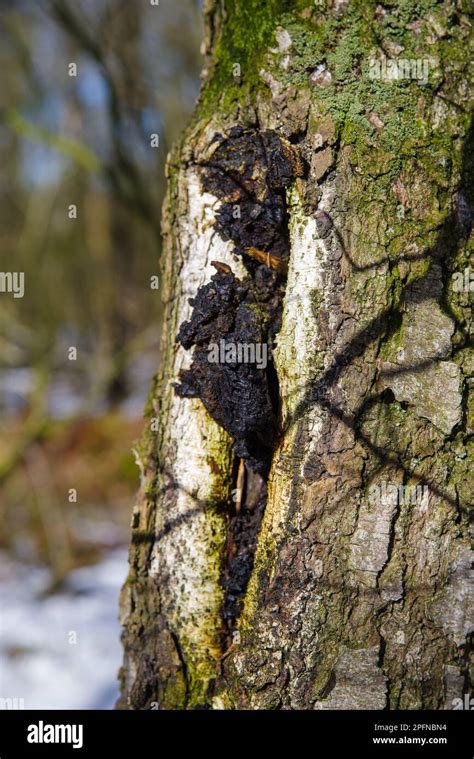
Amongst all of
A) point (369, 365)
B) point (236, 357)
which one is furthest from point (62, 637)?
point (369, 365)

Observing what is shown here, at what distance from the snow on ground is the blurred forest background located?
0.12 feet

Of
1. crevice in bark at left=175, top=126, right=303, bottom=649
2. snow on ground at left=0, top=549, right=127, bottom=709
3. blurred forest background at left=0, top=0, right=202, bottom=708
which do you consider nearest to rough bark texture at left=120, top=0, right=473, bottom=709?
crevice in bark at left=175, top=126, right=303, bottom=649

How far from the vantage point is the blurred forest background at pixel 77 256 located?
489 centimetres

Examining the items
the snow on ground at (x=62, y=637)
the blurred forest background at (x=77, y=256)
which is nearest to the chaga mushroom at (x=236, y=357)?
the blurred forest background at (x=77, y=256)

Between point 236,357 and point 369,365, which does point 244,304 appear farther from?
point 369,365

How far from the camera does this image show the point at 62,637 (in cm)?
402

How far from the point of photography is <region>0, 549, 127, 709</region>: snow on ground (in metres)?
3.18

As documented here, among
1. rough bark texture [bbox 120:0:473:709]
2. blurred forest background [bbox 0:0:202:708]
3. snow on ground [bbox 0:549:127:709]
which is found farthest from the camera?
blurred forest background [bbox 0:0:202:708]

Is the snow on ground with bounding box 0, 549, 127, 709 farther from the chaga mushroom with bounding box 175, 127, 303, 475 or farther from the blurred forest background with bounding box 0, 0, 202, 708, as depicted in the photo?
the chaga mushroom with bounding box 175, 127, 303, 475

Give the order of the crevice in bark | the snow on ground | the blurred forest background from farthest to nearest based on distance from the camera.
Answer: the blurred forest background, the snow on ground, the crevice in bark

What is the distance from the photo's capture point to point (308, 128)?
4.67 ft

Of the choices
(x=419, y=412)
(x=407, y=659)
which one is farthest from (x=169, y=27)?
(x=407, y=659)

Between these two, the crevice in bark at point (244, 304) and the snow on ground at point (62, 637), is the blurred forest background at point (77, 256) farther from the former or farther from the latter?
the crevice in bark at point (244, 304)
